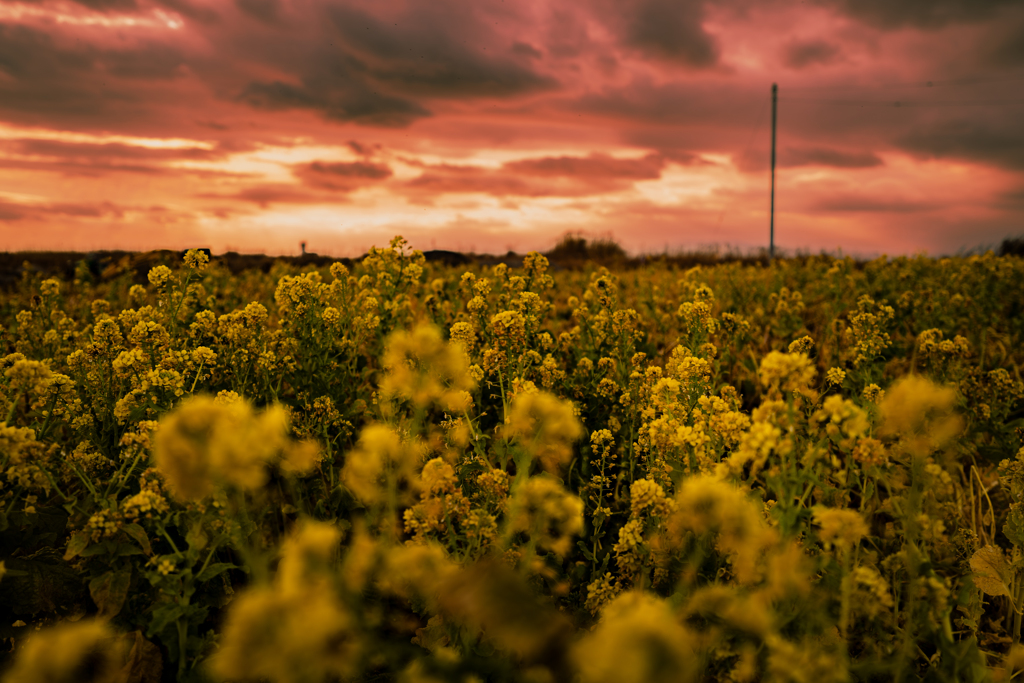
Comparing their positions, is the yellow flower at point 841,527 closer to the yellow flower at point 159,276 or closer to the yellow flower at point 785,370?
the yellow flower at point 785,370

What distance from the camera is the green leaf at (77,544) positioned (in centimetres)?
230

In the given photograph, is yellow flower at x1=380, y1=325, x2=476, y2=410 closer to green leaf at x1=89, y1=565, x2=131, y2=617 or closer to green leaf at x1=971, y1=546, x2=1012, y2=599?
green leaf at x1=89, y1=565, x2=131, y2=617

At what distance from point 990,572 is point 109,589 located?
12.4 ft

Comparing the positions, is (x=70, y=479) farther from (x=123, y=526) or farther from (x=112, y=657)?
(x=112, y=657)

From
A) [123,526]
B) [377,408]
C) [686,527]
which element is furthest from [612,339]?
[123,526]

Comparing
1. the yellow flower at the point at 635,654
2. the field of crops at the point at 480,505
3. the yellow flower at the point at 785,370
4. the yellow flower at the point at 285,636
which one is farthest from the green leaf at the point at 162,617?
the yellow flower at the point at 785,370

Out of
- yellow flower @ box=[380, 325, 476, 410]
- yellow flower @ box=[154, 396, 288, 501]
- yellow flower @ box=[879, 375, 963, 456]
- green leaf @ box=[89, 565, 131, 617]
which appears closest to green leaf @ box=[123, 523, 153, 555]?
green leaf @ box=[89, 565, 131, 617]

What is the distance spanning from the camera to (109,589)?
2.32m

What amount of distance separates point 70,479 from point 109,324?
945 mm

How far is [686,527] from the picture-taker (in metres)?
2.03

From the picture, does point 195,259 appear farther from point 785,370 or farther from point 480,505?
point 785,370

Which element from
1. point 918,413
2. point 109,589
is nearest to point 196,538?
point 109,589

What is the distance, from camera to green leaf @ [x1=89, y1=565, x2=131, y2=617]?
7.52 ft

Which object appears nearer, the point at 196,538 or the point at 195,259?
the point at 196,538
